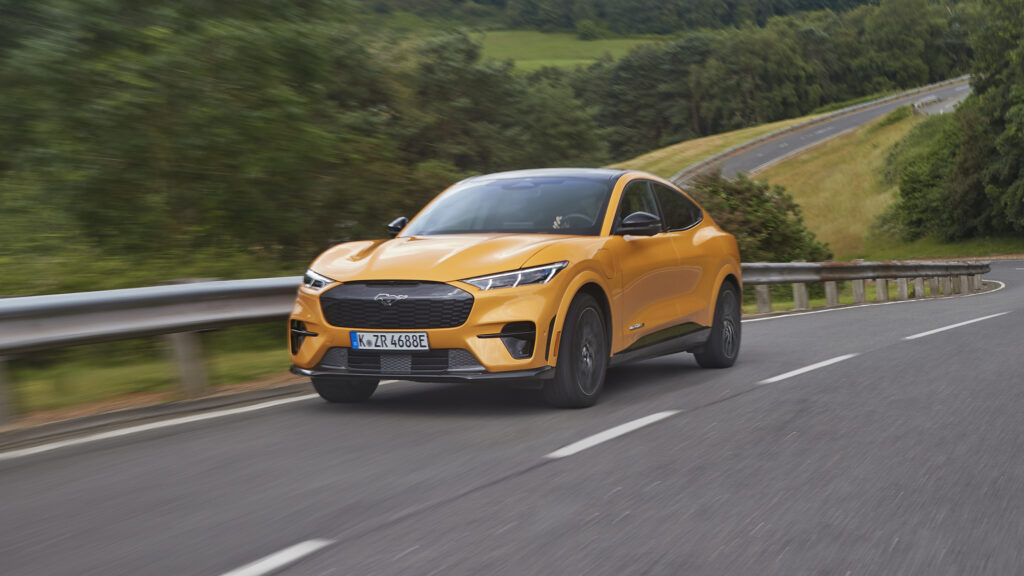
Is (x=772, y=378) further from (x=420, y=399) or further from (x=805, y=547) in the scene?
(x=805, y=547)

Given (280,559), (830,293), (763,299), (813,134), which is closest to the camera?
(280,559)

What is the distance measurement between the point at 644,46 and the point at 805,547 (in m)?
119

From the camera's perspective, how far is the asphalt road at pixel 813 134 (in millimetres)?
74188

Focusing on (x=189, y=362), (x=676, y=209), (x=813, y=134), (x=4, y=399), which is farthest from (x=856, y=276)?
(x=813, y=134)

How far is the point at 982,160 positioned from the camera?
58.0 metres

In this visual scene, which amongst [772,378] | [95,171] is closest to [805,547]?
[772,378]

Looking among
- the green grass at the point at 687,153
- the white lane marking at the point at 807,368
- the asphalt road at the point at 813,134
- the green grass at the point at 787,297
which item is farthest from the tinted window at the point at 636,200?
the asphalt road at the point at 813,134

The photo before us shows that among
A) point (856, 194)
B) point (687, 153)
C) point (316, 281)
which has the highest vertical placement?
point (687, 153)

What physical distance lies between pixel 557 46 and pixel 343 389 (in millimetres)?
154591

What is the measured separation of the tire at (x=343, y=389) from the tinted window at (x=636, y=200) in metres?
2.12

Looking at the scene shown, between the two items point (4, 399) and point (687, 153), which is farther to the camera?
point (687, 153)

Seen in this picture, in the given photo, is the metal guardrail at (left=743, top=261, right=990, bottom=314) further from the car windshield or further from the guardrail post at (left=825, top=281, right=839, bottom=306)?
the car windshield

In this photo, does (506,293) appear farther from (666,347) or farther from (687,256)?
(687,256)

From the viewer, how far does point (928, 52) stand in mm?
125125
